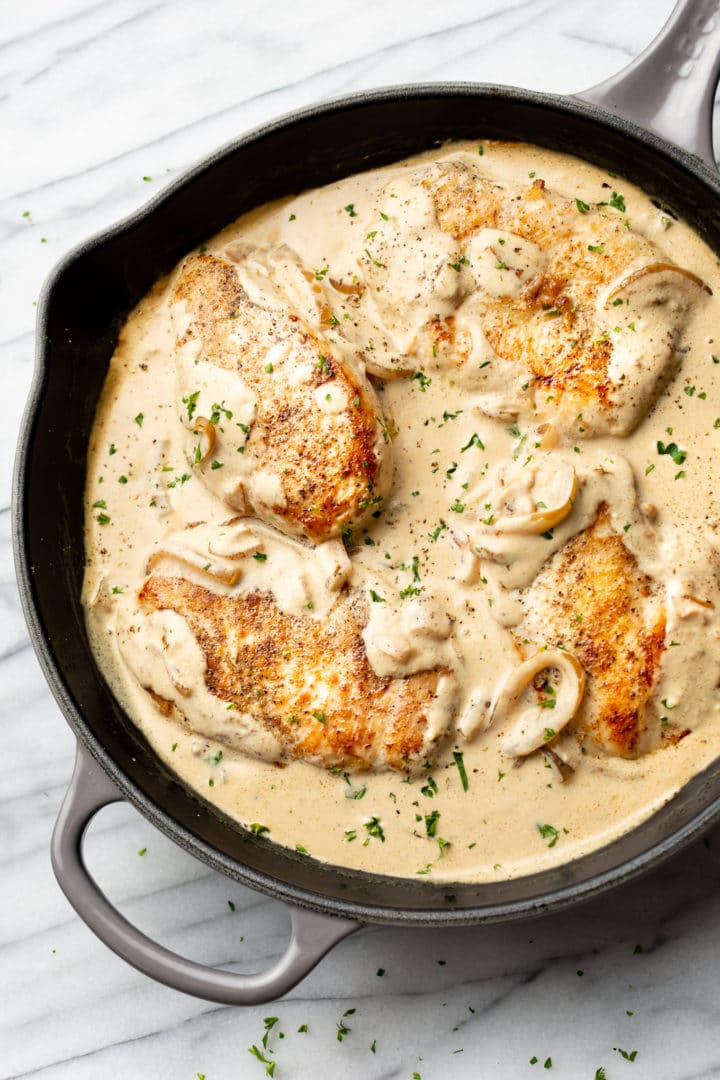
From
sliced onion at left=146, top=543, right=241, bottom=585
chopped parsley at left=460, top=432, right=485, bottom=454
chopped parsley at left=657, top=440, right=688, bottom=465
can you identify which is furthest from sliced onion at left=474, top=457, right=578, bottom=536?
sliced onion at left=146, top=543, right=241, bottom=585

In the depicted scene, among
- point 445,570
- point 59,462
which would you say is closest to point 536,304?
point 445,570

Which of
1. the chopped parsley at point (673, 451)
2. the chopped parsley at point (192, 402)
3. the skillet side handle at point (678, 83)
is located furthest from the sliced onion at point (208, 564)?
the skillet side handle at point (678, 83)

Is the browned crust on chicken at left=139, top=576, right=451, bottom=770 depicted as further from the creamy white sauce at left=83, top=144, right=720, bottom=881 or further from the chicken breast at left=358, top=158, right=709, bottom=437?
the chicken breast at left=358, top=158, right=709, bottom=437

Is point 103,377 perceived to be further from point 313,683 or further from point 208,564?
point 313,683

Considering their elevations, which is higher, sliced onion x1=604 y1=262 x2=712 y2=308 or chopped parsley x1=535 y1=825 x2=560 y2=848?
sliced onion x1=604 y1=262 x2=712 y2=308

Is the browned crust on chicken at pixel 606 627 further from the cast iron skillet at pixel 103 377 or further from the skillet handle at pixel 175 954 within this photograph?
the skillet handle at pixel 175 954

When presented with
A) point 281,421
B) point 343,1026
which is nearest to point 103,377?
point 281,421
